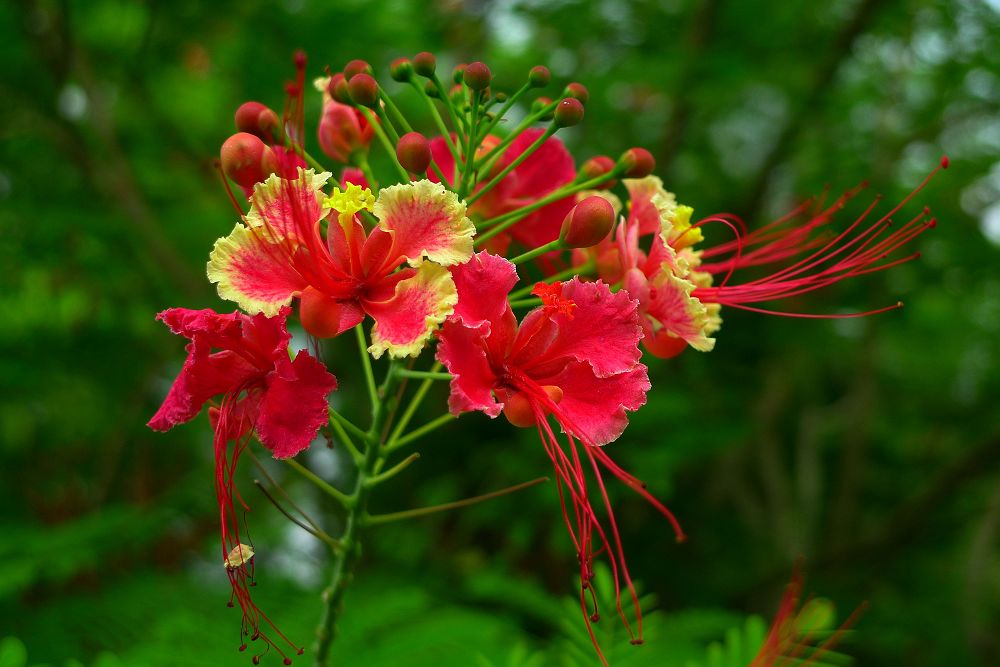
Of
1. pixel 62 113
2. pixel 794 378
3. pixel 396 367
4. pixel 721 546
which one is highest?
pixel 62 113

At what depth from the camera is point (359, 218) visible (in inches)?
59.5

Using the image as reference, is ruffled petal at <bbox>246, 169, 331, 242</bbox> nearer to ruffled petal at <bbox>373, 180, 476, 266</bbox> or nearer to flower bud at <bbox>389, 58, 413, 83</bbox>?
ruffled petal at <bbox>373, 180, 476, 266</bbox>

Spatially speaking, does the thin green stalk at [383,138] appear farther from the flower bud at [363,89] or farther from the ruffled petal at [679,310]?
the ruffled petal at [679,310]

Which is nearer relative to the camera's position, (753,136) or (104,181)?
Answer: (104,181)

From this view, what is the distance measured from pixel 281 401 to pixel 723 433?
2.81m

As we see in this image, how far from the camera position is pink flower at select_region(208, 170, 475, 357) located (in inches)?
53.5

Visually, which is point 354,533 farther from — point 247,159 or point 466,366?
point 247,159

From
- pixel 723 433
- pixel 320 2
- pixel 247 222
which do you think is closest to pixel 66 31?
pixel 320 2

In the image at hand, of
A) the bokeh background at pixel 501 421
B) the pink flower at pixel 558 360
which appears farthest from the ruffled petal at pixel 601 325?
the bokeh background at pixel 501 421

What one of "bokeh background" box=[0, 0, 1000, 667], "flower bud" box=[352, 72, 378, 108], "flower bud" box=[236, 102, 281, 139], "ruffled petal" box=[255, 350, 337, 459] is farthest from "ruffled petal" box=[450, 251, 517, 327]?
"bokeh background" box=[0, 0, 1000, 667]

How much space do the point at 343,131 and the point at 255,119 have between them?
0.70ft

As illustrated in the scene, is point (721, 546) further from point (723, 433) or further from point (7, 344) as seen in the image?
point (7, 344)

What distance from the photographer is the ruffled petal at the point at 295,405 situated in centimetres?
139

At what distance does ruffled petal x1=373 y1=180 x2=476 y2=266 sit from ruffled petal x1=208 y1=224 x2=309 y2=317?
176 mm
